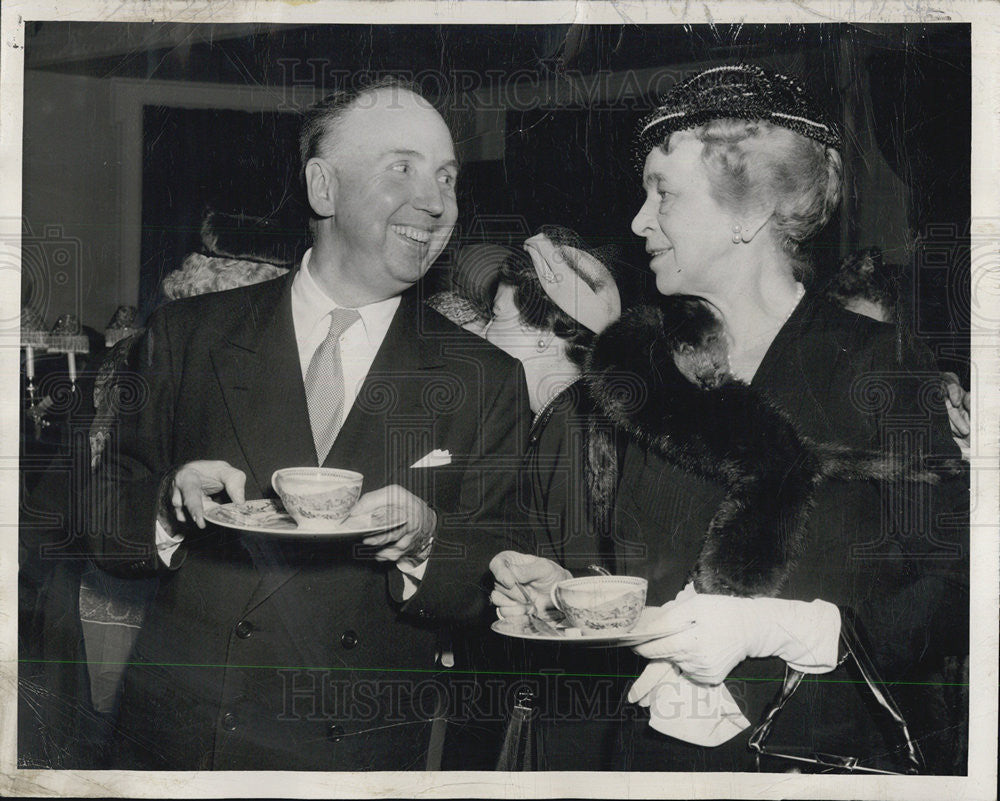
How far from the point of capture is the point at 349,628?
5.67 ft

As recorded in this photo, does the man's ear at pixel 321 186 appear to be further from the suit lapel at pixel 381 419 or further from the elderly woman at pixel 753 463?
the elderly woman at pixel 753 463

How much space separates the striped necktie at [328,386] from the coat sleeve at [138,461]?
250mm

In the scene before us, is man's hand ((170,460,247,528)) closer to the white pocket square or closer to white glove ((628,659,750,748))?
the white pocket square

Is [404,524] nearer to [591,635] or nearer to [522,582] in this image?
[522,582]

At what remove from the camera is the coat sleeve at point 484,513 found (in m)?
1.73

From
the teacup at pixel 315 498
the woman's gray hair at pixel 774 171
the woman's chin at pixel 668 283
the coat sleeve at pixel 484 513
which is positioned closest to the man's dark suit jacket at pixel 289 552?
the coat sleeve at pixel 484 513

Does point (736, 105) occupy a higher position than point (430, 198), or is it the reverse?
point (736, 105)

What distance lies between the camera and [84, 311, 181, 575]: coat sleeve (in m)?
1.75

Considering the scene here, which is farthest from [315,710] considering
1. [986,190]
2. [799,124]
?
[986,190]

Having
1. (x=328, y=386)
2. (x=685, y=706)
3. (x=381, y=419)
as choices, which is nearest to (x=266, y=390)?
(x=328, y=386)

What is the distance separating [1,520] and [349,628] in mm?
663

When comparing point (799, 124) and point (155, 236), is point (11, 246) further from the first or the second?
point (799, 124)

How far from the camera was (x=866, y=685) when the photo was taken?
176 centimetres

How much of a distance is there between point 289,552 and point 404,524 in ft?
0.70
